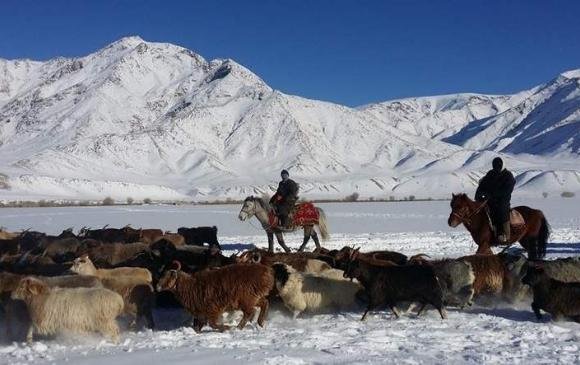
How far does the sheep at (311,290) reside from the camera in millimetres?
8883

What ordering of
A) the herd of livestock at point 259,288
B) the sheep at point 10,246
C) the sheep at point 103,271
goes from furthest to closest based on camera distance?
the sheep at point 10,246 → the sheep at point 103,271 → the herd of livestock at point 259,288

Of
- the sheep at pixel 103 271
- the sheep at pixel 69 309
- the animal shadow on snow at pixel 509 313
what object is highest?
the sheep at pixel 103 271

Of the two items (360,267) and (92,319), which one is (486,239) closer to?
(360,267)

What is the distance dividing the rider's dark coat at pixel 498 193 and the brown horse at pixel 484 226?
7.5 inches

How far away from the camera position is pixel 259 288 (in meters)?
8.43

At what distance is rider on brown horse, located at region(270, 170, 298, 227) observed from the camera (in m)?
16.3

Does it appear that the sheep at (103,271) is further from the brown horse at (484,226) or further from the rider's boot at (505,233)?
the rider's boot at (505,233)

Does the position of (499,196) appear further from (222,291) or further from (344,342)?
(222,291)

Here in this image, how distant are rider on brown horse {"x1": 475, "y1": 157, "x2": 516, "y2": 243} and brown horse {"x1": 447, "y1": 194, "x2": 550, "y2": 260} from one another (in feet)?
0.52

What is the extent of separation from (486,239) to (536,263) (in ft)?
8.80

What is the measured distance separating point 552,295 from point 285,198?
28.5 feet

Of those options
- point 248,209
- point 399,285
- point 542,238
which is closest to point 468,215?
point 542,238

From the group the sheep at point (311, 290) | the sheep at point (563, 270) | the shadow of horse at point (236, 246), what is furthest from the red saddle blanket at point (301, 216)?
the sheep at point (563, 270)

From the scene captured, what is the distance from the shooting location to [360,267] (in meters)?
9.03
